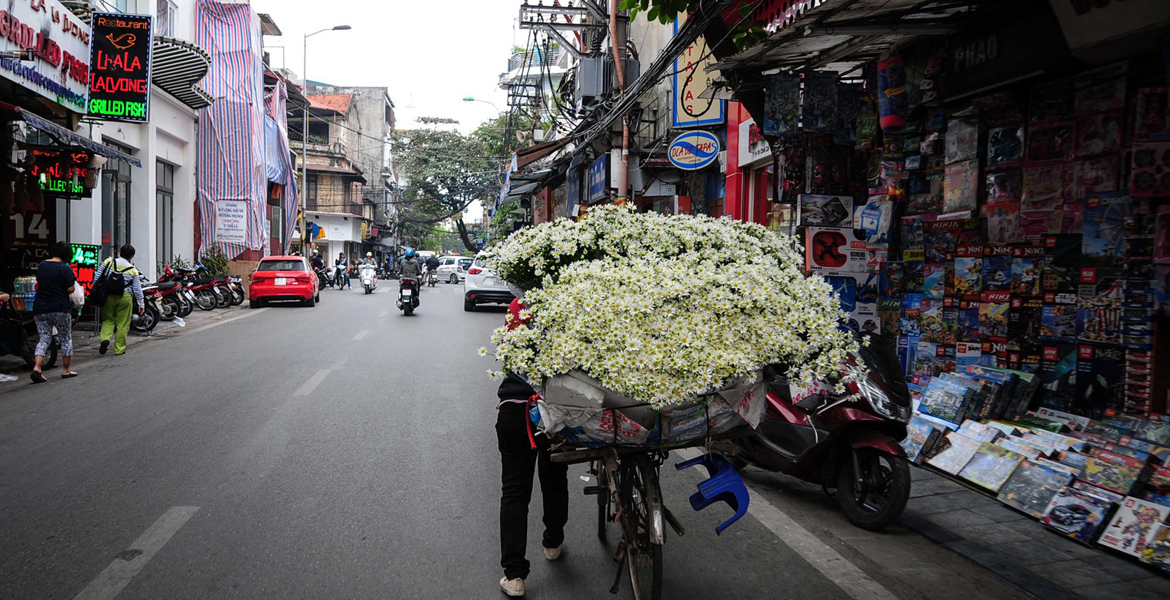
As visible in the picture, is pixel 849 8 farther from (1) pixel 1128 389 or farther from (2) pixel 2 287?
(2) pixel 2 287

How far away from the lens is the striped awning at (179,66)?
1850cm

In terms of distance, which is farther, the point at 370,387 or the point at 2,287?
the point at 2,287

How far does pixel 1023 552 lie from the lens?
4.68m

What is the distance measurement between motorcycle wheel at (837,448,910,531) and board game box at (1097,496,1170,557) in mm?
1153

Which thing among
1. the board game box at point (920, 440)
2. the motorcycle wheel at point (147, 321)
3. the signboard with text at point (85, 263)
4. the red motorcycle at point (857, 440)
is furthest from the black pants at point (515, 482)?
the motorcycle wheel at point (147, 321)

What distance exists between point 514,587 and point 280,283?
70.4ft

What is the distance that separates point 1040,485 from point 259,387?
7.82m

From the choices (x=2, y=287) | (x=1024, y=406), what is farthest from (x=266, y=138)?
(x=1024, y=406)

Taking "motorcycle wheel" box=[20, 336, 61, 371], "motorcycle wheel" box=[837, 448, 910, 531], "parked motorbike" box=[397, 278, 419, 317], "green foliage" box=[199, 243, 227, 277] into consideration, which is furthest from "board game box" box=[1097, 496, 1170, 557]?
"green foliage" box=[199, 243, 227, 277]

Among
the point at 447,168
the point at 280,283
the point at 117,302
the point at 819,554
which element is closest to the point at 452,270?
the point at 447,168

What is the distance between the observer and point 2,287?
14023mm

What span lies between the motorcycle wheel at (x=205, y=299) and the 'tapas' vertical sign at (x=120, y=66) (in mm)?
7499

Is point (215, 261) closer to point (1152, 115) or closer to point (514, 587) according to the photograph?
point (514, 587)

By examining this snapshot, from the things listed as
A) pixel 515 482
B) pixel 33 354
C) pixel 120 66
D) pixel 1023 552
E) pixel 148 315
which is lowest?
pixel 1023 552
